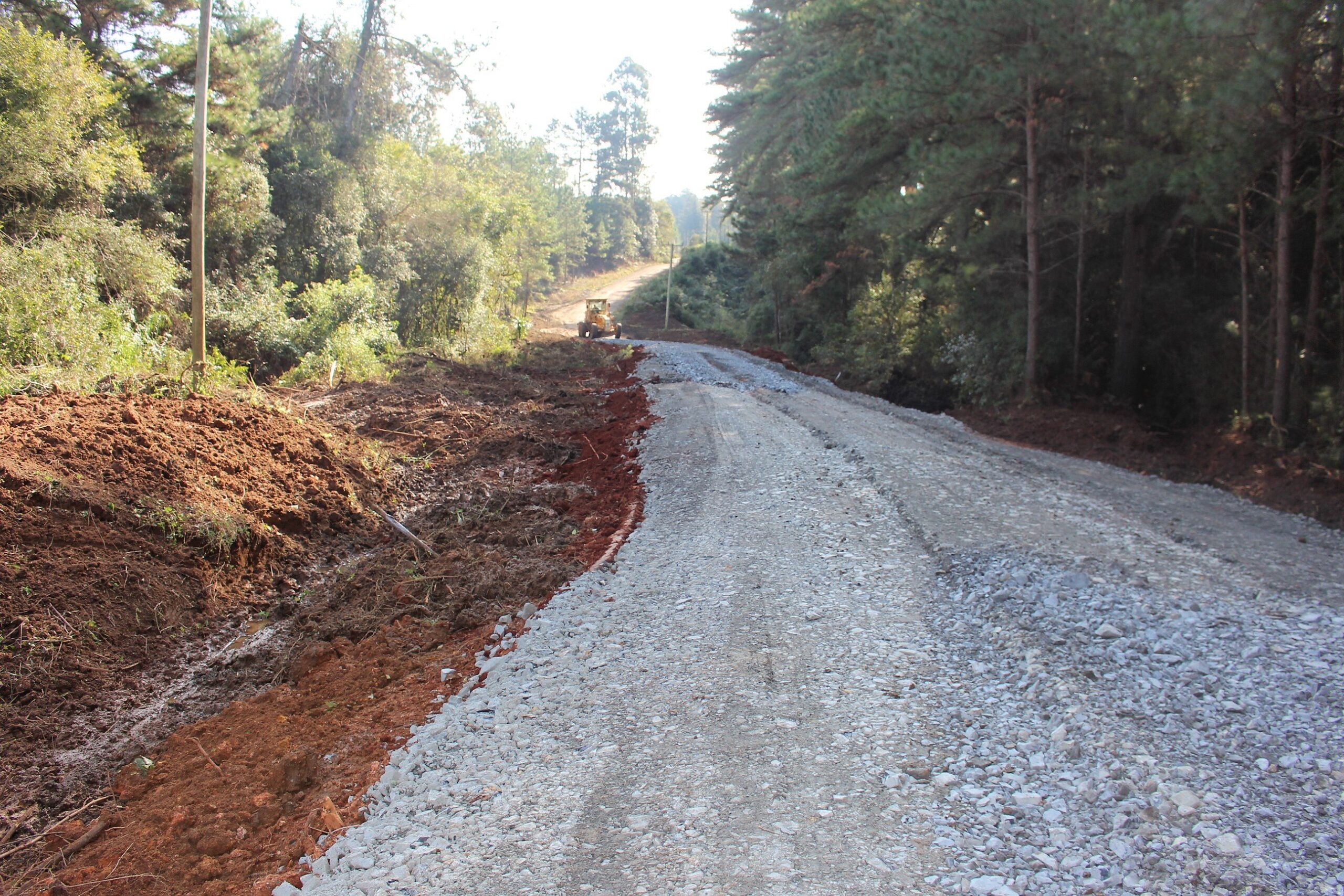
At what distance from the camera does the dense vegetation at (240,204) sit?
1086 centimetres

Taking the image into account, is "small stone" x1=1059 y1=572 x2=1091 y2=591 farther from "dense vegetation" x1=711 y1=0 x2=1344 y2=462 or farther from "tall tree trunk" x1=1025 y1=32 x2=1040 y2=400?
"tall tree trunk" x1=1025 y1=32 x2=1040 y2=400

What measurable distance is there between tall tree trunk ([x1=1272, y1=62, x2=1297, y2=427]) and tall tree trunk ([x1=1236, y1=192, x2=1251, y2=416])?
1.31ft

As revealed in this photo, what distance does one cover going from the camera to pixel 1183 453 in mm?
11742

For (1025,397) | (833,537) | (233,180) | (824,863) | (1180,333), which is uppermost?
(233,180)

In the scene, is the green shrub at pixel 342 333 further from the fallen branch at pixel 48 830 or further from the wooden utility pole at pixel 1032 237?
the wooden utility pole at pixel 1032 237

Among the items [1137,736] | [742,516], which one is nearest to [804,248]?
[742,516]

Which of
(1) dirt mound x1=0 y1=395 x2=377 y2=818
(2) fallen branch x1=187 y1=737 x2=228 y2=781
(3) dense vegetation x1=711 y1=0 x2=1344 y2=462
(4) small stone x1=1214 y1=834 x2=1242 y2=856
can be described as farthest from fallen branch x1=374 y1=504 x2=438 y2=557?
(3) dense vegetation x1=711 y1=0 x2=1344 y2=462

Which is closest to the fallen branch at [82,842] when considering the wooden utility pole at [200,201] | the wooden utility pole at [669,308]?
the wooden utility pole at [200,201]

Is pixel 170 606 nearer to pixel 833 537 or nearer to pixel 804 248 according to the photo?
pixel 833 537

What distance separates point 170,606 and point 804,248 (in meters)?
23.2

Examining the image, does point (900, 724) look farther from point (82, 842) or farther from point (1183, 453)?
point (1183, 453)

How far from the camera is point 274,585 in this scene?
21.4 feet

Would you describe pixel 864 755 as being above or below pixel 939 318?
below

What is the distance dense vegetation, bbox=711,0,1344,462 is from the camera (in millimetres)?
9695
